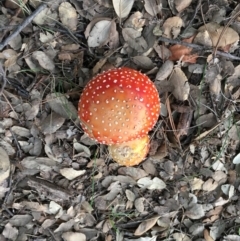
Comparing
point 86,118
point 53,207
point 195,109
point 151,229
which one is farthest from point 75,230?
point 195,109

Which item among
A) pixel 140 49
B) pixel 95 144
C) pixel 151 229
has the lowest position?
pixel 151 229

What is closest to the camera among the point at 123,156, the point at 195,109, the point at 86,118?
the point at 86,118

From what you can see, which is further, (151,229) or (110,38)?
(151,229)

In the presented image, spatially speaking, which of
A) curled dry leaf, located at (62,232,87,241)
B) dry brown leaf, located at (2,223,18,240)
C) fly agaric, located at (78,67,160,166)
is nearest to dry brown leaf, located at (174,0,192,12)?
fly agaric, located at (78,67,160,166)

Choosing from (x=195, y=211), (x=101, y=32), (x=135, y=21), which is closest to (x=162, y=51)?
(x=135, y=21)

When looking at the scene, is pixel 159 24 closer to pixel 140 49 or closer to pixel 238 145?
pixel 140 49

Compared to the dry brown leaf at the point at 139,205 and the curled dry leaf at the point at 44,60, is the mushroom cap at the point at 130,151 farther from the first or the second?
the curled dry leaf at the point at 44,60

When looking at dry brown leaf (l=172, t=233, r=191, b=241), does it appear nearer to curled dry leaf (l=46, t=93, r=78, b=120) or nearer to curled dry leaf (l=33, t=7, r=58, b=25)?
curled dry leaf (l=46, t=93, r=78, b=120)
